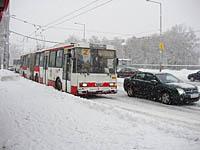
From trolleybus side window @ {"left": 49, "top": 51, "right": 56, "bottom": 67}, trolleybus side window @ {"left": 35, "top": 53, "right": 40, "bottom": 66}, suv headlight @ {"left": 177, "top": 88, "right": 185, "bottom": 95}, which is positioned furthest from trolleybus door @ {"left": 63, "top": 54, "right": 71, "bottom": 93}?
trolleybus side window @ {"left": 35, "top": 53, "right": 40, "bottom": 66}

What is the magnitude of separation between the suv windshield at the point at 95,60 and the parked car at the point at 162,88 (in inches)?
63.4

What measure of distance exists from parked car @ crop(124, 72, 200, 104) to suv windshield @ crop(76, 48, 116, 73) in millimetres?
1610

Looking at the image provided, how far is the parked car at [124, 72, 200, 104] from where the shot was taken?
1315cm

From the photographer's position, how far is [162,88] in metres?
13.9

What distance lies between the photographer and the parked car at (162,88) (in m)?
13.1

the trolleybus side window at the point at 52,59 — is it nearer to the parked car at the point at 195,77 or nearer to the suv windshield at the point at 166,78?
the suv windshield at the point at 166,78

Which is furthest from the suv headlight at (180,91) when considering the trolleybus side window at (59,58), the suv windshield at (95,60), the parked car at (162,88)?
the trolleybus side window at (59,58)

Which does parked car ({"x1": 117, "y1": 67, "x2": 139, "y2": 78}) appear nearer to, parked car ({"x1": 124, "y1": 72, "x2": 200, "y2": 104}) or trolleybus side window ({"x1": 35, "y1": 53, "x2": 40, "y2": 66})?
trolleybus side window ({"x1": 35, "y1": 53, "x2": 40, "y2": 66})

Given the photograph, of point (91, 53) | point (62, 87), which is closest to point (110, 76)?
point (91, 53)

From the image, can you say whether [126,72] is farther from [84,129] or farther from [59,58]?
[84,129]

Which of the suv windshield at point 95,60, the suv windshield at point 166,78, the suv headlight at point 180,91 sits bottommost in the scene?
the suv headlight at point 180,91

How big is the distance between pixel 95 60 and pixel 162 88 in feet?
11.8

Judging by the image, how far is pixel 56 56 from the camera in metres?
18.0

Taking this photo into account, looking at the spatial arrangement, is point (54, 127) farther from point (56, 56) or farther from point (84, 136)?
point (56, 56)
